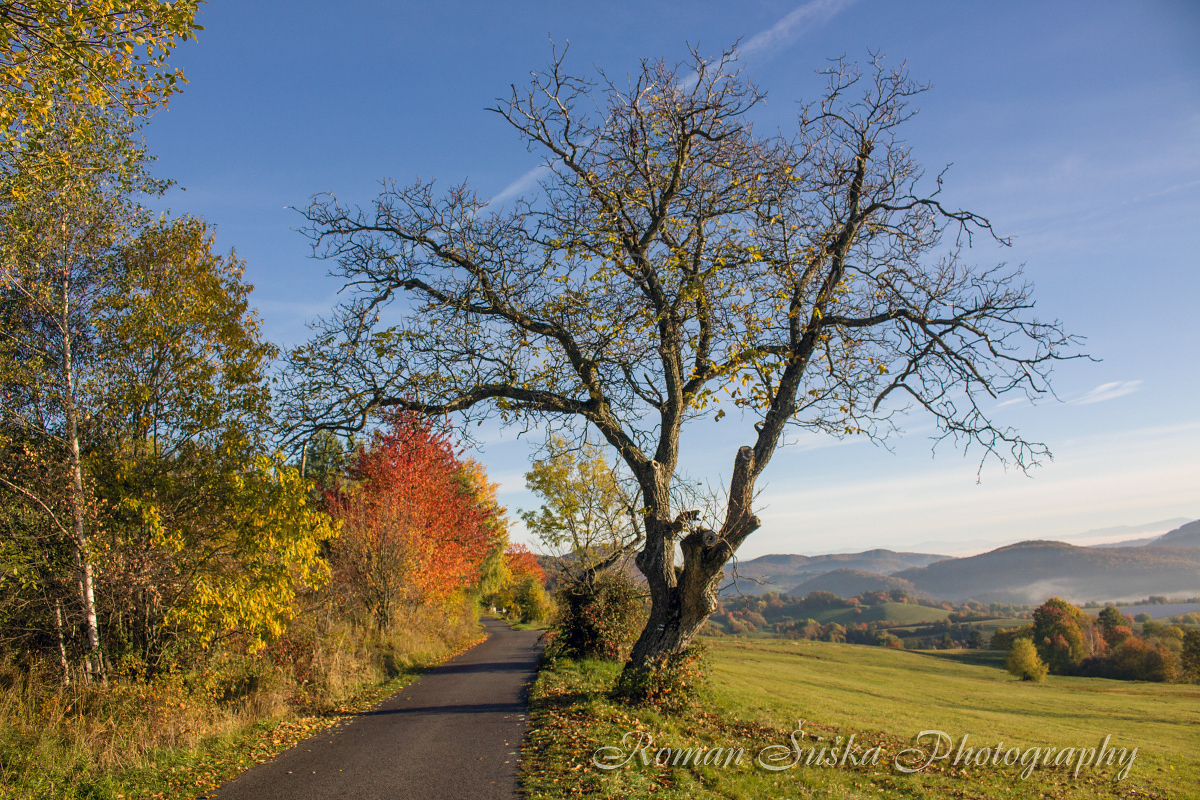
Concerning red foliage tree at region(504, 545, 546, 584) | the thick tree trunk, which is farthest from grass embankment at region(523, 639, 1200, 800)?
red foliage tree at region(504, 545, 546, 584)

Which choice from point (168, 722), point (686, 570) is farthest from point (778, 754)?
point (168, 722)

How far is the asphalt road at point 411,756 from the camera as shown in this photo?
6559 mm

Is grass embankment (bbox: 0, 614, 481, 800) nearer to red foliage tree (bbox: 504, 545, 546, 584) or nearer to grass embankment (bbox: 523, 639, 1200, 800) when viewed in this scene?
grass embankment (bbox: 523, 639, 1200, 800)

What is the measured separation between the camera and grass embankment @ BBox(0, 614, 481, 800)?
6723 mm

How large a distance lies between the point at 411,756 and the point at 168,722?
357 centimetres

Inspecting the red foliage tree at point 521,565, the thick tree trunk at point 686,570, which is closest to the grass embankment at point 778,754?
the thick tree trunk at point 686,570

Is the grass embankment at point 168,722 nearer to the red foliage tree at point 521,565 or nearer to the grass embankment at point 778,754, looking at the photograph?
the grass embankment at point 778,754

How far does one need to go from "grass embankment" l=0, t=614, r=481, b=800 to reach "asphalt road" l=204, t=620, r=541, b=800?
1.83 feet

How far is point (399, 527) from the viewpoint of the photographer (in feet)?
63.7

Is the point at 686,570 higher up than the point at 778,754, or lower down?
higher up

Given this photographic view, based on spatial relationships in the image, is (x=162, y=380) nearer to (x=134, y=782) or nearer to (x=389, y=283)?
(x=389, y=283)

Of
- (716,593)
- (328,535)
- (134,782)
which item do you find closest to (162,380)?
(328,535)

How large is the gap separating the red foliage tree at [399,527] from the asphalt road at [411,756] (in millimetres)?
6834

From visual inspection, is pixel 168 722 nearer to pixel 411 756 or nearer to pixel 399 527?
pixel 411 756
